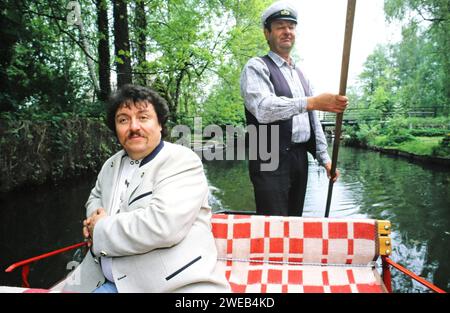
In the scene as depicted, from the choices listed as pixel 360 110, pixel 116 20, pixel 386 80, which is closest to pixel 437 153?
pixel 116 20

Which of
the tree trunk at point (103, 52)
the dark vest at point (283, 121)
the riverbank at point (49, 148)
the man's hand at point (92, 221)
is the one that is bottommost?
the riverbank at point (49, 148)

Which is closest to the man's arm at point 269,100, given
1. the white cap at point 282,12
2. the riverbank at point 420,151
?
the white cap at point 282,12

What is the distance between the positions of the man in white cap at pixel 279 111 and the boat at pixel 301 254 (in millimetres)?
414

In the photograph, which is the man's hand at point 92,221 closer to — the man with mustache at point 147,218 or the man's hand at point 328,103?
the man with mustache at point 147,218

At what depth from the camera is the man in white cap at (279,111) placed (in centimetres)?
235

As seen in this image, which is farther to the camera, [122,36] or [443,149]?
[443,149]

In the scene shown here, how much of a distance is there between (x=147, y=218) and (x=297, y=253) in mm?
923

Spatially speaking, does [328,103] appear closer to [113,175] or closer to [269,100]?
[269,100]

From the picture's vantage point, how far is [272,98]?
7.63ft

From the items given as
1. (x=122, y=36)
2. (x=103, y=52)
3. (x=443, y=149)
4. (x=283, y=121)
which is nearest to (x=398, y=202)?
(x=283, y=121)

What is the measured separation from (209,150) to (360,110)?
1975 centimetres

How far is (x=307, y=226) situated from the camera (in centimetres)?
208
